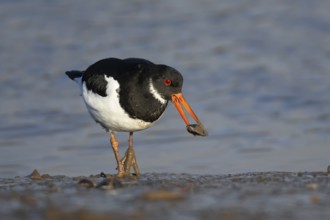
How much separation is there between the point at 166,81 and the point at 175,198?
1944 mm

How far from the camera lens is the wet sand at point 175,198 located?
523 cm

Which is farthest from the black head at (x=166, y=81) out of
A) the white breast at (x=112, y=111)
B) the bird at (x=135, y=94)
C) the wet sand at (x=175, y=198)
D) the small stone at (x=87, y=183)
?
the small stone at (x=87, y=183)

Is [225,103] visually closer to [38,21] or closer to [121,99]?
[121,99]

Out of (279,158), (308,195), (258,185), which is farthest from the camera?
(279,158)

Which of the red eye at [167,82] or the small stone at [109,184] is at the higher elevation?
the red eye at [167,82]

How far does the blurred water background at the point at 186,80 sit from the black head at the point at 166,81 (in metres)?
1.34

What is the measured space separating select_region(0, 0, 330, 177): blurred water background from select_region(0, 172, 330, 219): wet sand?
1.62 m

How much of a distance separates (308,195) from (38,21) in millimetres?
10800

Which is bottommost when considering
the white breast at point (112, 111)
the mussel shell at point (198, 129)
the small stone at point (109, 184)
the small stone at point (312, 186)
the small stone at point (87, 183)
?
the small stone at point (312, 186)

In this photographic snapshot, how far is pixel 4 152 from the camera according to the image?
9.30 m

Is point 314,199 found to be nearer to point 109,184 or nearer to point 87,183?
point 109,184

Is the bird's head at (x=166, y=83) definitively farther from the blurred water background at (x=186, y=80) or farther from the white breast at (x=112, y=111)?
the blurred water background at (x=186, y=80)

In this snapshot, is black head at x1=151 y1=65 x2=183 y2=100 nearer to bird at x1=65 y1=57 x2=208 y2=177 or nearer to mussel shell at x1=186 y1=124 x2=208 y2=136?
bird at x1=65 y1=57 x2=208 y2=177

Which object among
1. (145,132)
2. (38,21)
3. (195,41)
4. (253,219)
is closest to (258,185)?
(253,219)
